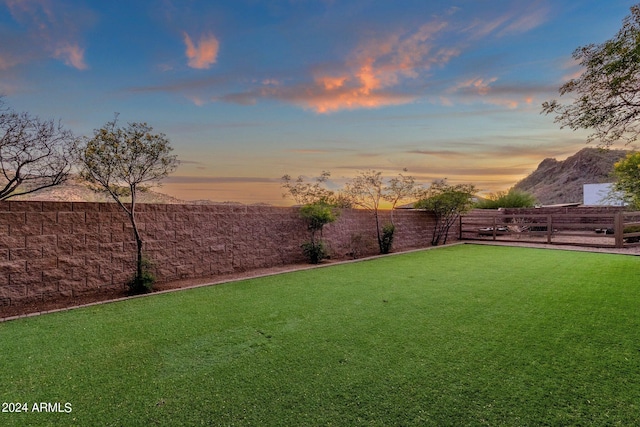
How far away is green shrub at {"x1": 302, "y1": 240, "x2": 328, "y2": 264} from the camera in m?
6.94

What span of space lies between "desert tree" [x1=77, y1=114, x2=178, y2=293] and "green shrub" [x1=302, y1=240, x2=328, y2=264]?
10.9ft

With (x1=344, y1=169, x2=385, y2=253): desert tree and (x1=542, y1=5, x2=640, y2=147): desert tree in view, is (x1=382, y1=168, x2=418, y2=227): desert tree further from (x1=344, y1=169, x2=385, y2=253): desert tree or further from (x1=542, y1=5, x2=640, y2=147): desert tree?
(x1=542, y1=5, x2=640, y2=147): desert tree

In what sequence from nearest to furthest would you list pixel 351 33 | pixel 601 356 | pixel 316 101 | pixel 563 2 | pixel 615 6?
pixel 601 356
pixel 615 6
pixel 563 2
pixel 351 33
pixel 316 101

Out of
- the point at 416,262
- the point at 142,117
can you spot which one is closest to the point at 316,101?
the point at 142,117

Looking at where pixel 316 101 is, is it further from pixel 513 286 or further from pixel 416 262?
pixel 513 286

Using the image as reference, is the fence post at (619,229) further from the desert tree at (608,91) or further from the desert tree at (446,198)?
the desert tree at (608,91)

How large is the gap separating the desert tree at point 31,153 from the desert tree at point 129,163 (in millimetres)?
200

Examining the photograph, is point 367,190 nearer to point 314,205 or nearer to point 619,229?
point 314,205

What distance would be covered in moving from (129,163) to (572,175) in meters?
49.7

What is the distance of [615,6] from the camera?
494 cm

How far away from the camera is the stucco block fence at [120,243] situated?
12.6 ft

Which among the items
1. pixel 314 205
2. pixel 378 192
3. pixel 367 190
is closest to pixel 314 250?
Result: pixel 314 205

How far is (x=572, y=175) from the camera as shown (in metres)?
39.1

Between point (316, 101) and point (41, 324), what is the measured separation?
6.32m
